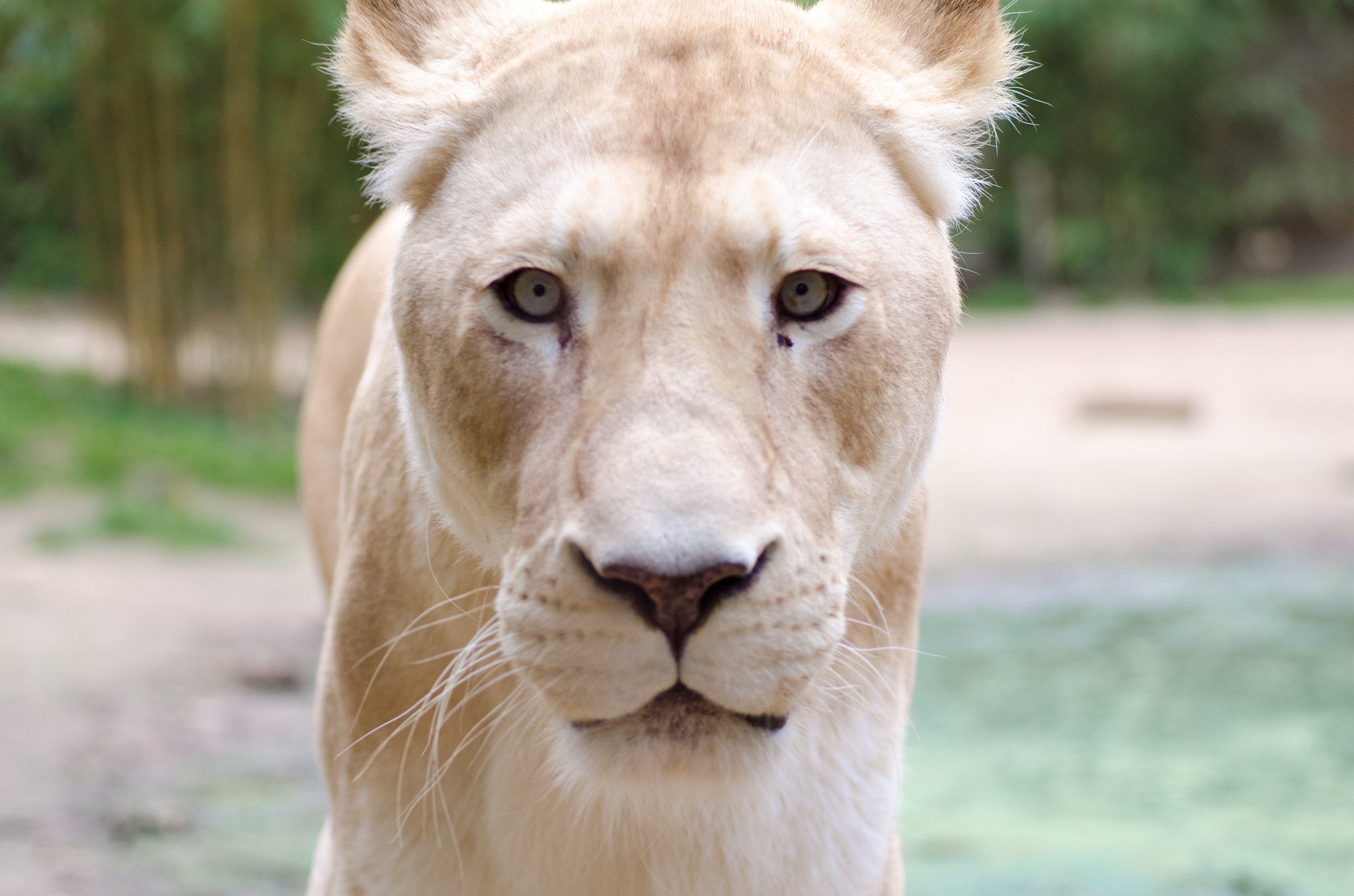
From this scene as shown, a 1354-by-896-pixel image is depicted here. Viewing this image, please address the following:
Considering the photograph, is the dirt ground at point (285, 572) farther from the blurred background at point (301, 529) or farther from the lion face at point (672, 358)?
the lion face at point (672, 358)

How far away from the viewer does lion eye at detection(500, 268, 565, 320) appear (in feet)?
6.03

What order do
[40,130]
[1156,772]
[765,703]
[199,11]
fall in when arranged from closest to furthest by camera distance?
[765,703]
[1156,772]
[199,11]
[40,130]

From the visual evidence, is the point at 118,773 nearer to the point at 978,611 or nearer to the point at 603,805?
the point at 603,805

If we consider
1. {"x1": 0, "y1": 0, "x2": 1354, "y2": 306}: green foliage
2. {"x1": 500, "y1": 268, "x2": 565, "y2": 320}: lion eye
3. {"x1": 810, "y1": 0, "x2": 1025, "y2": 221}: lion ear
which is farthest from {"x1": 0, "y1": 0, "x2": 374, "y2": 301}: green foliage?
{"x1": 500, "y1": 268, "x2": 565, "y2": 320}: lion eye

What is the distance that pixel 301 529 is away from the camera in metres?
7.76

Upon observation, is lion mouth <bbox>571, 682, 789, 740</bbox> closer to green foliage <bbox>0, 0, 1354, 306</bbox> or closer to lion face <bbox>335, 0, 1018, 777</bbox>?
lion face <bbox>335, 0, 1018, 777</bbox>

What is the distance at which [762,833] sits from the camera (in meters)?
2.15

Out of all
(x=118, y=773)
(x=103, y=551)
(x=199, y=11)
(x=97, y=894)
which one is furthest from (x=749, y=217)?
(x=199, y=11)

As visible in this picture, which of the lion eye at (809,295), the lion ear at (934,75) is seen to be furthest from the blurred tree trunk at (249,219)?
the lion eye at (809,295)

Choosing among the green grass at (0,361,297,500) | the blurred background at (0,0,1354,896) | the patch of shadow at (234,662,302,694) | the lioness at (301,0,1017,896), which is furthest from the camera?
the green grass at (0,361,297,500)

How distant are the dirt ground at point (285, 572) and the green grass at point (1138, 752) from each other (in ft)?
2.37

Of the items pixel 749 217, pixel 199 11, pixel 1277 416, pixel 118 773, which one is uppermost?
pixel 199 11

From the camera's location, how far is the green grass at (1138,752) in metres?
4.45

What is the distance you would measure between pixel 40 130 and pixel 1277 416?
8927 mm
